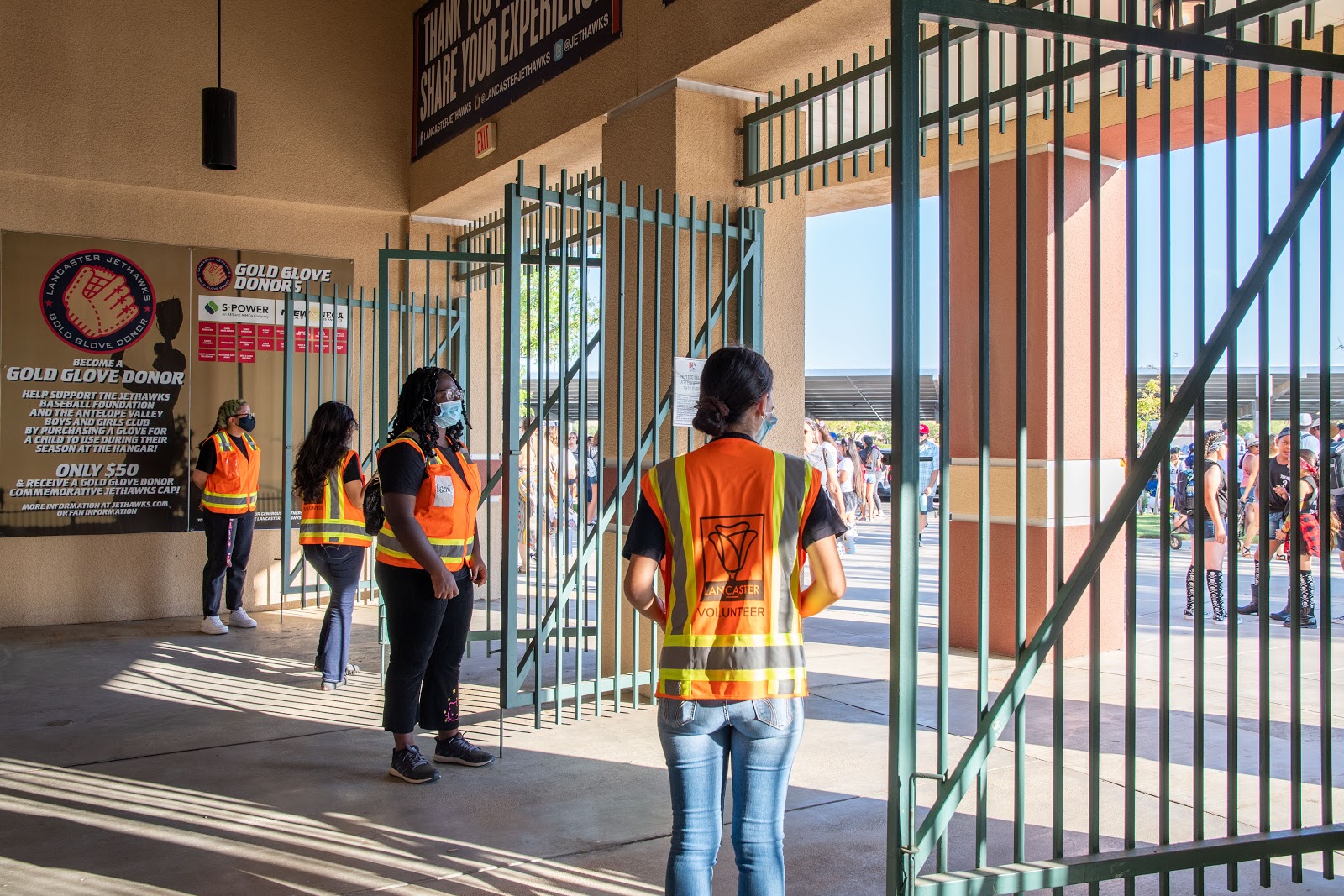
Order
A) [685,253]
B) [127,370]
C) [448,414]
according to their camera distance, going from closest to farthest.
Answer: [448,414] → [685,253] → [127,370]

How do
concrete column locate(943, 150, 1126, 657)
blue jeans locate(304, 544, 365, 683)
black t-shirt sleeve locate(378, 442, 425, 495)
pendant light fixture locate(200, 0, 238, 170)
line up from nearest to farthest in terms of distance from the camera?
black t-shirt sleeve locate(378, 442, 425, 495) < blue jeans locate(304, 544, 365, 683) < concrete column locate(943, 150, 1126, 657) < pendant light fixture locate(200, 0, 238, 170)

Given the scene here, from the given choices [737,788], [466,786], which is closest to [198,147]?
[466,786]

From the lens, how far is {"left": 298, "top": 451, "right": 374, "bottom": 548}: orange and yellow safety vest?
19.3 ft

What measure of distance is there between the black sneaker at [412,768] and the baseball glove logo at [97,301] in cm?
559

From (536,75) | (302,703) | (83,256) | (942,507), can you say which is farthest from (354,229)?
(942,507)

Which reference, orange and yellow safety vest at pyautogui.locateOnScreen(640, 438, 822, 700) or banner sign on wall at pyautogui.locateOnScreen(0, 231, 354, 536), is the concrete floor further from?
banner sign on wall at pyautogui.locateOnScreen(0, 231, 354, 536)

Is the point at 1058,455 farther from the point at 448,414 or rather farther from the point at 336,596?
the point at 336,596

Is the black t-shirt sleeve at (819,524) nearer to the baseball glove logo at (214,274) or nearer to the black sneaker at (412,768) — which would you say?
the black sneaker at (412,768)

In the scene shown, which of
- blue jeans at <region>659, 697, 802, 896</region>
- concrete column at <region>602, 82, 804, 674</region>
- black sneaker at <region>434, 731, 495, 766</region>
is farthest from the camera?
concrete column at <region>602, 82, 804, 674</region>

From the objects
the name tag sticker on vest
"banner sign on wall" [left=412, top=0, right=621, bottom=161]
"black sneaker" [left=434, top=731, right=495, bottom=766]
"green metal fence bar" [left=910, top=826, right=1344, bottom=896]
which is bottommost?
"black sneaker" [left=434, top=731, right=495, bottom=766]

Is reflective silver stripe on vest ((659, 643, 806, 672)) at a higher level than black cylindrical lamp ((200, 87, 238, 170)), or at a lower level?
lower

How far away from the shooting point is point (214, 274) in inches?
346

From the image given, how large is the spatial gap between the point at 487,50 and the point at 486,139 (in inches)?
27.2

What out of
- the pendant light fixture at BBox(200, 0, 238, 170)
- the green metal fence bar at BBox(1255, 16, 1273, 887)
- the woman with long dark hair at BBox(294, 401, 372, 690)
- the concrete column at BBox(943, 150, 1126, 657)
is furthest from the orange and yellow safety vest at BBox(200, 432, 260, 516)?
the green metal fence bar at BBox(1255, 16, 1273, 887)
